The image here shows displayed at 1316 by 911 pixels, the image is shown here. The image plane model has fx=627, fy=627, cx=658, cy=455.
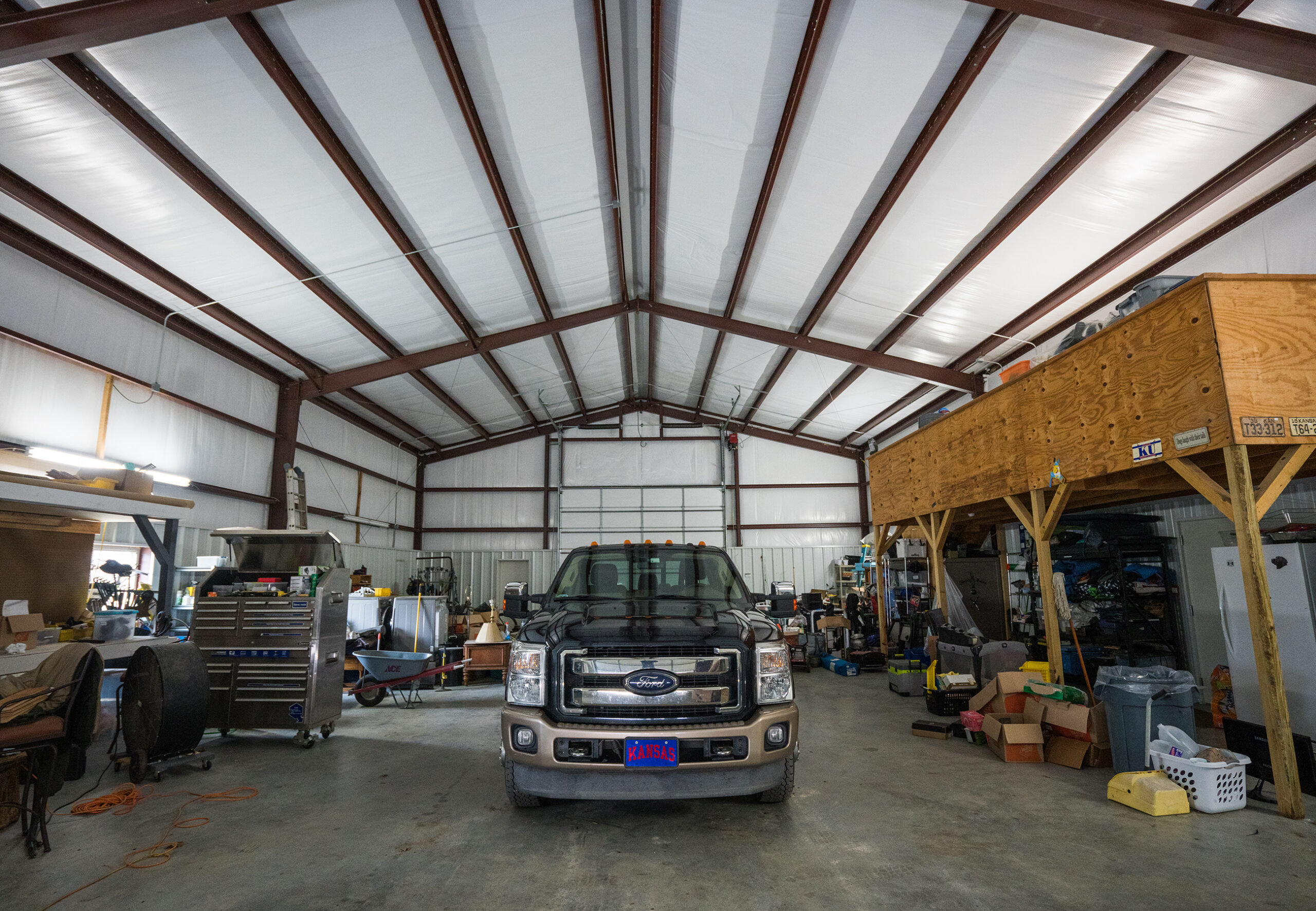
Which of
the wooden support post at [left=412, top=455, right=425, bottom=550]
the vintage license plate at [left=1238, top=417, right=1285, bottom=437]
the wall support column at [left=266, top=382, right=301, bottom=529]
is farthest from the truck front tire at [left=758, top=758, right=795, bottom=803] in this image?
the wooden support post at [left=412, top=455, right=425, bottom=550]

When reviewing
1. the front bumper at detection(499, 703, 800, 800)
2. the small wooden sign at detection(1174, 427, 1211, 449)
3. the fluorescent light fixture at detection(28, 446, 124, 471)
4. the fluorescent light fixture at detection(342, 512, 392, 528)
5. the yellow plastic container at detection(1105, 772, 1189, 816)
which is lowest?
the yellow plastic container at detection(1105, 772, 1189, 816)

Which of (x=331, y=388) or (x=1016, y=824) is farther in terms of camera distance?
(x=331, y=388)

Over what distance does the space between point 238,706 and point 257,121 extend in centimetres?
599

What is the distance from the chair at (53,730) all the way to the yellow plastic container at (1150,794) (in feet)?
22.1

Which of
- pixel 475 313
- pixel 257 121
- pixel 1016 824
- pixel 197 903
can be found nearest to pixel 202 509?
pixel 475 313

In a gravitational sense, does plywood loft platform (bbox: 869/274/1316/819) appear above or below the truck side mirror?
above

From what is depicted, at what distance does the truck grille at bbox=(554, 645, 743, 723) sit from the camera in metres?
3.57

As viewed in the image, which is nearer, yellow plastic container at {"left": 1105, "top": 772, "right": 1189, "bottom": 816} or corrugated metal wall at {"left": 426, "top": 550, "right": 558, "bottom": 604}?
yellow plastic container at {"left": 1105, "top": 772, "right": 1189, "bottom": 816}

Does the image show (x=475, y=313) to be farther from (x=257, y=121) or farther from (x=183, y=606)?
(x=183, y=606)

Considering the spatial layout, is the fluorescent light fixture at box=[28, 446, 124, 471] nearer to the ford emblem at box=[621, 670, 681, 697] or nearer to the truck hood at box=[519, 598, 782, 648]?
the truck hood at box=[519, 598, 782, 648]

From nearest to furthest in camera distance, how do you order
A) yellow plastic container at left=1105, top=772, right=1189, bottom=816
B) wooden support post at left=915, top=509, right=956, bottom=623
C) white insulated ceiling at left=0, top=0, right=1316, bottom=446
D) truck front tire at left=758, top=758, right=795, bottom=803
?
truck front tire at left=758, top=758, right=795, bottom=803
yellow plastic container at left=1105, top=772, right=1189, bottom=816
white insulated ceiling at left=0, top=0, right=1316, bottom=446
wooden support post at left=915, top=509, right=956, bottom=623

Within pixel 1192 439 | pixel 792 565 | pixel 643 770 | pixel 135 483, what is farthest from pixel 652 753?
pixel 792 565

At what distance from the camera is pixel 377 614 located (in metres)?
10.9

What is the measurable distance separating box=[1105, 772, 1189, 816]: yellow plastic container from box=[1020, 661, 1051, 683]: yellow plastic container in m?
1.76
